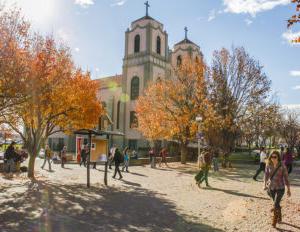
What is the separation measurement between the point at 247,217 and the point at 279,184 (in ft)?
5.00

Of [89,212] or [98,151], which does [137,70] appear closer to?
[98,151]

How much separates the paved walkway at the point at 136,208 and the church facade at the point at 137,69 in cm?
2999

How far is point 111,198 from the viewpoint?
11234 mm

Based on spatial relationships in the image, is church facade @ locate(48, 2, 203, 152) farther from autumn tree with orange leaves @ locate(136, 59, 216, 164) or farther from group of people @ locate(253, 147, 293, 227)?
group of people @ locate(253, 147, 293, 227)

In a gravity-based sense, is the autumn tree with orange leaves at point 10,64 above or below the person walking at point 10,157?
above

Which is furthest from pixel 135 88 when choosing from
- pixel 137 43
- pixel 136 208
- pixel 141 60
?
pixel 136 208

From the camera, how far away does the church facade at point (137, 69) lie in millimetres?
44438

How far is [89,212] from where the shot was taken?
8898mm

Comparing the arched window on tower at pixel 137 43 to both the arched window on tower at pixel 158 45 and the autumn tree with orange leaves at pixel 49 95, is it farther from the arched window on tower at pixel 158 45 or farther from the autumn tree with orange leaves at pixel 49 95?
the autumn tree with orange leaves at pixel 49 95

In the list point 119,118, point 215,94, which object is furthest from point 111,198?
point 119,118

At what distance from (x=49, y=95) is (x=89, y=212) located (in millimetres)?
8919

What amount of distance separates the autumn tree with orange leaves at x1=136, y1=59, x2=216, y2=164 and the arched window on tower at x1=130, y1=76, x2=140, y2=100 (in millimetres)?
15050

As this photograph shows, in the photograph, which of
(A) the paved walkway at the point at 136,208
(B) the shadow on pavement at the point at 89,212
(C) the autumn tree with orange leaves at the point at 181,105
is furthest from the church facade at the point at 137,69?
(B) the shadow on pavement at the point at 89,212

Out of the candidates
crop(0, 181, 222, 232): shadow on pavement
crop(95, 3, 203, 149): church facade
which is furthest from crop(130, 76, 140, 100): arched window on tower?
crop(0, 181, 222, 232): shadow on pavement
